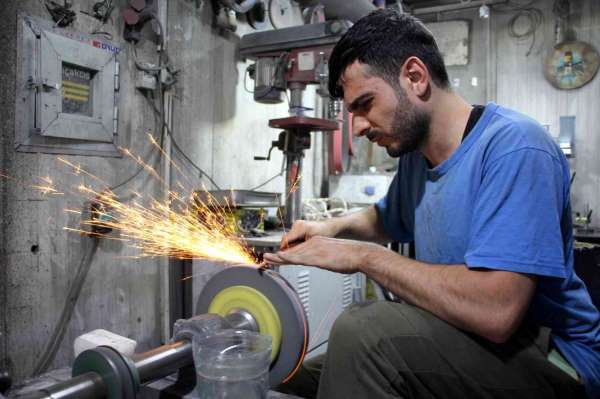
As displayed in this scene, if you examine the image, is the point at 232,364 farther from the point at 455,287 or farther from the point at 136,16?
the point at 136,16

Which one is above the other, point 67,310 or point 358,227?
point 358,227

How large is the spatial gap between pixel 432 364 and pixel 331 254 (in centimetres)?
44

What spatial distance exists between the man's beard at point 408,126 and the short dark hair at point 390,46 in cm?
9

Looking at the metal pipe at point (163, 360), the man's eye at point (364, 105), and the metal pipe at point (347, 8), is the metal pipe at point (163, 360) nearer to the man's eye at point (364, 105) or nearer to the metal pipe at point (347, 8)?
the man's eye at point (364, 105)

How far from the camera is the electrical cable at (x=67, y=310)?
247cm

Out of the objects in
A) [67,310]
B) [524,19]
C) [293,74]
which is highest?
[524,19]

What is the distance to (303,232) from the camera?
191 cm

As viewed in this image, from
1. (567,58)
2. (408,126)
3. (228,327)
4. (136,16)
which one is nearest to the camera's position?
(408,126)

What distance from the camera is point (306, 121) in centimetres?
319

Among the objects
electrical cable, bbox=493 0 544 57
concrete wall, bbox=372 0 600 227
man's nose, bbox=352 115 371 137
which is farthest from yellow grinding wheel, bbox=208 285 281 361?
electrical cable, bbox=493 0 544 57

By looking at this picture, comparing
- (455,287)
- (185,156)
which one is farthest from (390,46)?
(185,156)

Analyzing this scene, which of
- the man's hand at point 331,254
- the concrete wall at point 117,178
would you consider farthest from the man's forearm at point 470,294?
the concrete wall at point 117,178

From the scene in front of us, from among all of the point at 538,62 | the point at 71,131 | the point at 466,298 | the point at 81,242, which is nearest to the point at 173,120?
the point at 71,131

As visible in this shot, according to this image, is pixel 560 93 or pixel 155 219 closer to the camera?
pixel 155 219
